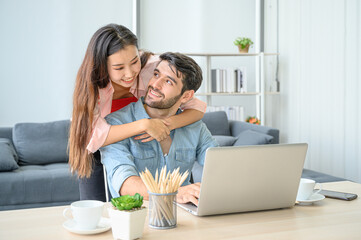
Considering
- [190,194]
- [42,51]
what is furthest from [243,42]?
[190,194]

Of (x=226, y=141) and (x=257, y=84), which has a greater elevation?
(x=257, y=84)

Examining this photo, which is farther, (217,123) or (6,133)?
(217,123)

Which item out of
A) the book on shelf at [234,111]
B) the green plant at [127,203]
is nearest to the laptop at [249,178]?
the green plant at [127,203]

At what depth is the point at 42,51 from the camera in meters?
4.83

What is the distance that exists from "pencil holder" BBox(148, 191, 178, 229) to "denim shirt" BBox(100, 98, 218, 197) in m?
0.37

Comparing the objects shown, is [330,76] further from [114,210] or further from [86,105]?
[114,210]

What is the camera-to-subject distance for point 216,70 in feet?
17.0

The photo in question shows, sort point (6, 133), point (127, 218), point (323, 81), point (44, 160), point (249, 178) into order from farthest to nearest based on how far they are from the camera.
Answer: point (323, 81) → point (6, 133) → point (44, 160) → point (249, 178) → point (127, 218)

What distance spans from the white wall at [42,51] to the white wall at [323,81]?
6.91 ft

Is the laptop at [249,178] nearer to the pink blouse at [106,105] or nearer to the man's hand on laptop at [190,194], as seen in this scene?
the man's hand on laptop at [190,194]

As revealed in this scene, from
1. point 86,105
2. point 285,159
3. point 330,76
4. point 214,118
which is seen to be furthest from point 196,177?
point 285,159

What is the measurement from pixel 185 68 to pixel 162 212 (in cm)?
74

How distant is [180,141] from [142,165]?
19 centimetres

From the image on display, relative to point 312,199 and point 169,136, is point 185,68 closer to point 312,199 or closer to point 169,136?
point 169,136
